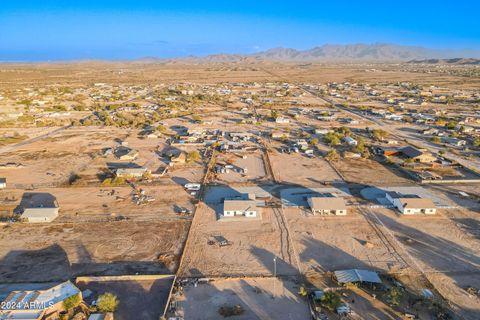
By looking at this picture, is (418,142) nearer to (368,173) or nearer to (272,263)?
(368,173)

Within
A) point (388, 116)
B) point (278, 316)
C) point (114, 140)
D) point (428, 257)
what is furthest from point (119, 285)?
point (388, 116)

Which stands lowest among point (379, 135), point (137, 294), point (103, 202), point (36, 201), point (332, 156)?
point (137, 294)

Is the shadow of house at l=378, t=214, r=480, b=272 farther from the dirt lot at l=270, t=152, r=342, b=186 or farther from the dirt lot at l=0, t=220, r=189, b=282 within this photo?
the dirt lot at l=0, t=220, r=189, b=282

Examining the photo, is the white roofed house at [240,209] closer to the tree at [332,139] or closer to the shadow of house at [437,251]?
the shadow of house at [437,251]

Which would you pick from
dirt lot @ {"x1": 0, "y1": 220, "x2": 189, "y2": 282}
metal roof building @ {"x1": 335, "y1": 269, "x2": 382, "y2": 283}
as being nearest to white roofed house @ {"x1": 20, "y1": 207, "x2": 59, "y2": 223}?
dirt lot @ {"x1": 0, "y1": 220, "x2": 189, "y2": 282}

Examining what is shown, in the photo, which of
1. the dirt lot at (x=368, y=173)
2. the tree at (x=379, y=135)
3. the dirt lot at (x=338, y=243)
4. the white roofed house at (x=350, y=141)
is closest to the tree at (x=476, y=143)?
the tree at (x=379, y=135)

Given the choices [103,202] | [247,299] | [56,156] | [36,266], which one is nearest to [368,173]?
[247,299]
